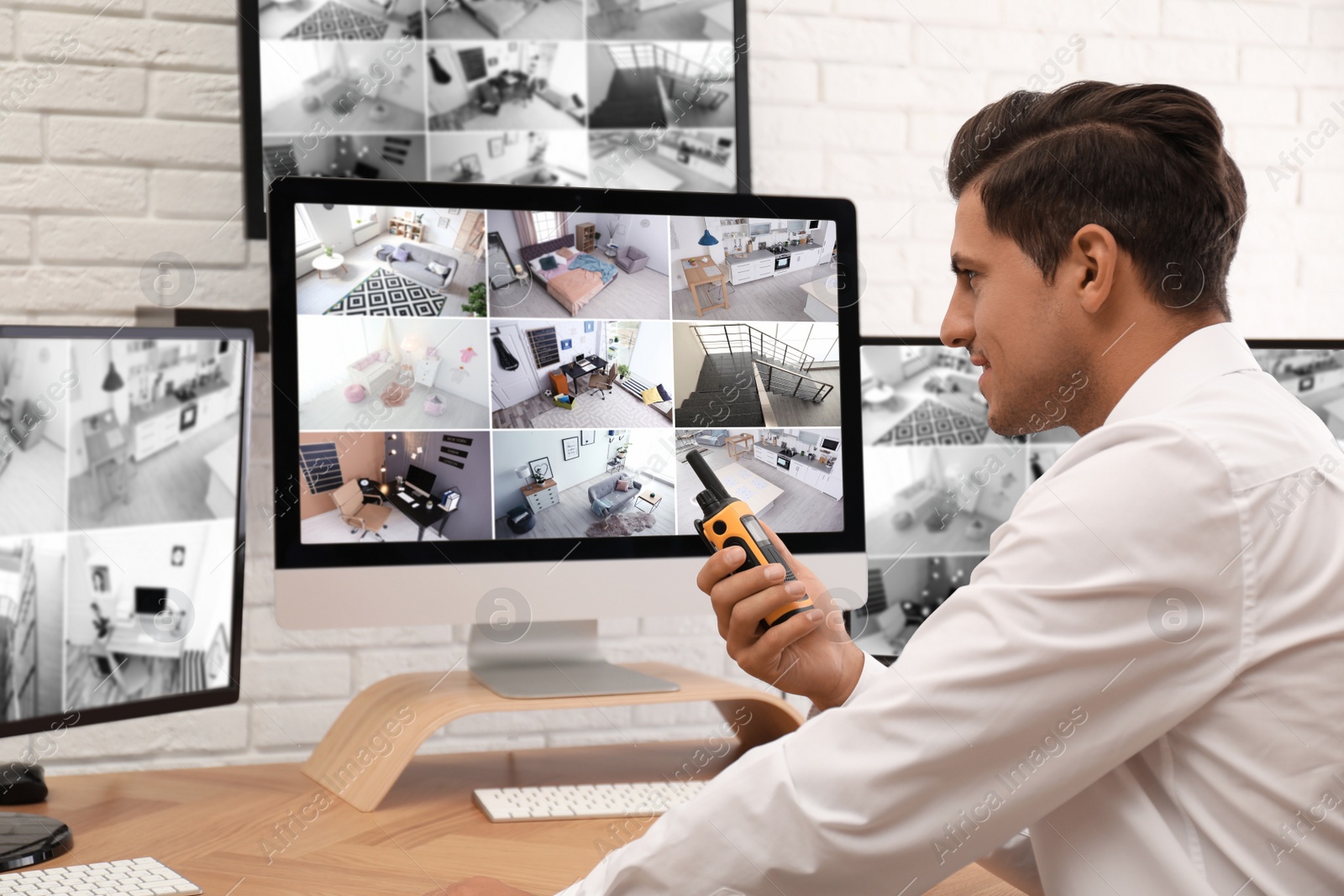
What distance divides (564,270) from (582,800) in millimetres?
509

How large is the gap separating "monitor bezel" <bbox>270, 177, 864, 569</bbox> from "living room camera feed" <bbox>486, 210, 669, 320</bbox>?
0.05 feet

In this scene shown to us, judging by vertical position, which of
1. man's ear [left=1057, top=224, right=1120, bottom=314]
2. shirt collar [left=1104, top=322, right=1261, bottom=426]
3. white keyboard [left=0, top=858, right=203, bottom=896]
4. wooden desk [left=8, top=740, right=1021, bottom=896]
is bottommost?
wooden desk [left=8, top=740, right=1021, bottom=896]

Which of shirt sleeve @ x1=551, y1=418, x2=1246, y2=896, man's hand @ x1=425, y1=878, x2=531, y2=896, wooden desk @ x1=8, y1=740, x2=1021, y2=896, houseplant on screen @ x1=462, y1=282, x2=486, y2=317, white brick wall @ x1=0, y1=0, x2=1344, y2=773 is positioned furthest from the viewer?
white brick wall @ x1=0, y1=0, x2=1344, y2=773

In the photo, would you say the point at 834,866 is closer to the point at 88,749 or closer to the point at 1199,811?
the point at 1199,811

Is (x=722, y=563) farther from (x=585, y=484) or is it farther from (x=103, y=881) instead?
(x=103, y=881)

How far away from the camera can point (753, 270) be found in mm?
1124

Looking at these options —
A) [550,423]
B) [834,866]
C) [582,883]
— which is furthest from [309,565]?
[834,866]

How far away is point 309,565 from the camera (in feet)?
3.32

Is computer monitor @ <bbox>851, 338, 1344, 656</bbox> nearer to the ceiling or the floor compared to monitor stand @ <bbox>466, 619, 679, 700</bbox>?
nearer to the ceiling

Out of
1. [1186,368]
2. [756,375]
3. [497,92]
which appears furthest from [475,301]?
[1186,368]

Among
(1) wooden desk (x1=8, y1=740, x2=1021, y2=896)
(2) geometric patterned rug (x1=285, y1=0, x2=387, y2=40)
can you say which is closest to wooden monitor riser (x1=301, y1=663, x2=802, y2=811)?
(1) wooden desk (x1=8, y1=740, x2=1021, y2=896)

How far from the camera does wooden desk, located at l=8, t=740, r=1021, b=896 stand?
2.64ft

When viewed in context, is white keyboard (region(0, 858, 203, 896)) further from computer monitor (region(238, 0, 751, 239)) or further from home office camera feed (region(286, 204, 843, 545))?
computer monitor (region(238, 0, 751, 239))

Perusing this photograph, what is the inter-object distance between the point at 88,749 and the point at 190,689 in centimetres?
51
